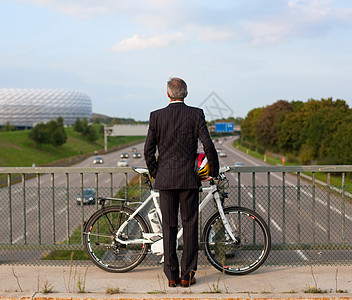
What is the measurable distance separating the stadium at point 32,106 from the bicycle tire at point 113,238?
16892 cm

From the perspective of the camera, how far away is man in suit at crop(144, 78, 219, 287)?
189 inches

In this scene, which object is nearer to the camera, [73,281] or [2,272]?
[73,281]

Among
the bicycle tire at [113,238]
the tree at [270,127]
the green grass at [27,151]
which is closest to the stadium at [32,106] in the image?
the green grass at [27,151]

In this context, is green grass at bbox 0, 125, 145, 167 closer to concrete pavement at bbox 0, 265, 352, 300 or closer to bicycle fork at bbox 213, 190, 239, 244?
concrete pavement at bbox 0, 265, 352, 300

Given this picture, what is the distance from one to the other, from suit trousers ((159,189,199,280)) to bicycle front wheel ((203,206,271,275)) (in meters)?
0.58

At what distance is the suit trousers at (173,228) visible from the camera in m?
4.90

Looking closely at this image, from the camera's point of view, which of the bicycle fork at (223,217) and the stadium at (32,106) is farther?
the stadium at (32,106)

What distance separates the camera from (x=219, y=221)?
218 inches

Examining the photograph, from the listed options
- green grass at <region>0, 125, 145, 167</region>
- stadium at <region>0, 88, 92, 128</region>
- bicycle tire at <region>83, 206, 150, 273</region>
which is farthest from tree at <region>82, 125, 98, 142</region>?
bicycle tire at <region>83, 206, 150, 273</region>

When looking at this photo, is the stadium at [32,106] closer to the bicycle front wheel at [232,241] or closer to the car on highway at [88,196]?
the car on highway at [88,196]

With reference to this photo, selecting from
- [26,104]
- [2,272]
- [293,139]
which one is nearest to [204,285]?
[2,272]

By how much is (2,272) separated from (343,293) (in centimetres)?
390

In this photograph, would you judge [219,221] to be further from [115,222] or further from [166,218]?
[115,222]

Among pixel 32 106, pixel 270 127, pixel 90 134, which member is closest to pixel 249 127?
pixel 270 127
